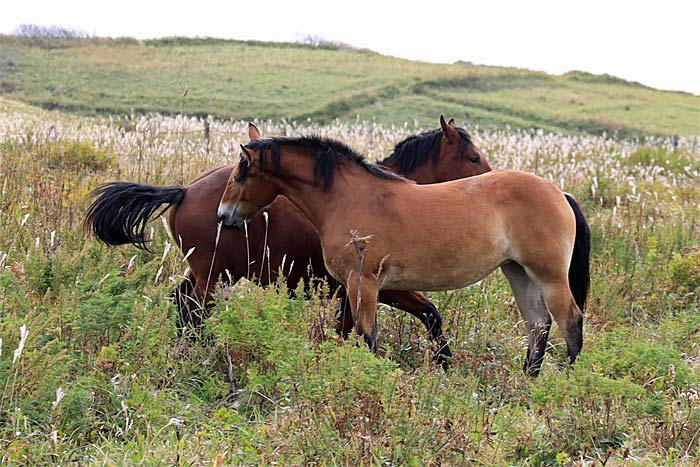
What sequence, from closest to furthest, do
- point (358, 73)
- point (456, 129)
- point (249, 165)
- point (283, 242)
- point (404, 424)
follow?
point (404, 424)
point (249, 165)
point (283, 242)
point (456, 129)
point (358, 73)

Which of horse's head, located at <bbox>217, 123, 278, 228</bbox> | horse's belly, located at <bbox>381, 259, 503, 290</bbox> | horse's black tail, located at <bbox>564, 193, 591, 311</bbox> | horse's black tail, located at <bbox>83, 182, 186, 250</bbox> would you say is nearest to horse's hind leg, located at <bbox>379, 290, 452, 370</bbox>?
horse's belly, located at <bbox>381, 259, 503, 290</bbox>

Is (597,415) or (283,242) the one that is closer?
(597,415)

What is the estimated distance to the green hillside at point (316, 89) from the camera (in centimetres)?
3506

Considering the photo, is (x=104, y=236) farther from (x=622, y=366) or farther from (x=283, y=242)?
(x=622, y=366)

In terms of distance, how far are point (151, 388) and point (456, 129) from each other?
11.0ft

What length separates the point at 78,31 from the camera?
56.9 m

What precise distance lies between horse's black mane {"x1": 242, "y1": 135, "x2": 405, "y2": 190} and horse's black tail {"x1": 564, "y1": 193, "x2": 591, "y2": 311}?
4.55ft

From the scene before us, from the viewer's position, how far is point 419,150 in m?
6.58

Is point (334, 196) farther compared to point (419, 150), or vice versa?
point (419, 150)

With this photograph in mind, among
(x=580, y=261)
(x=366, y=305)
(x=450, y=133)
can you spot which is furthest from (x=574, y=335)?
(x=450, y=133)

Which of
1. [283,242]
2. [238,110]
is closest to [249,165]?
[283,242]

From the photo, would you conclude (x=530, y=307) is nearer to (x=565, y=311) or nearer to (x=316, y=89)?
(x=565, y=311)

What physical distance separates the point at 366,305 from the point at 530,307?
1.49 m

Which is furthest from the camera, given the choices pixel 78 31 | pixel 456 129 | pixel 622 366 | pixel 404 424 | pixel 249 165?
pixel 78 31
